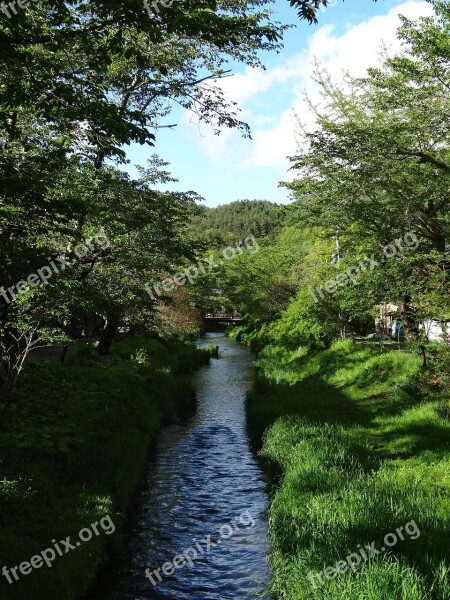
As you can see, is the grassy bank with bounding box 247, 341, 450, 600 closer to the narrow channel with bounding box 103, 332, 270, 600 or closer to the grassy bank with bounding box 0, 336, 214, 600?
the narrow channel with bounding box 103, 332, 270, 600

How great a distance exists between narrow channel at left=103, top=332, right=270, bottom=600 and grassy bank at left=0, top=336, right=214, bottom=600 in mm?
531

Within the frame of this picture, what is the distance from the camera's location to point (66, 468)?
9555 mm

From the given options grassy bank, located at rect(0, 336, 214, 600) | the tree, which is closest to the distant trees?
grassy bank, located at rect(0, 336, 214, 600)

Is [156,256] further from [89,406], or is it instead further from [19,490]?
[19,490]

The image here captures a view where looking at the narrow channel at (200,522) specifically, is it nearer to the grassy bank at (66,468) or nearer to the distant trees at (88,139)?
the grassy bank at (66,468)

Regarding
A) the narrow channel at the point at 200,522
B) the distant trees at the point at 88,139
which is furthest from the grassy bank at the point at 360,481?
the distant trees at the point at 88,139

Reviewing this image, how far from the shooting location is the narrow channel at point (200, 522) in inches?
298

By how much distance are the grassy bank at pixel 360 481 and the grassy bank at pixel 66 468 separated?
2959 millimetres

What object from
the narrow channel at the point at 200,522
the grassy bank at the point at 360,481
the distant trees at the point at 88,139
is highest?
the distant trees at the point at 88,139

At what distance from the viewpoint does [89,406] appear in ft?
40.2

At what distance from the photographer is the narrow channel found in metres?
7.56

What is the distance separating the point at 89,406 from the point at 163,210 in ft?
20.8

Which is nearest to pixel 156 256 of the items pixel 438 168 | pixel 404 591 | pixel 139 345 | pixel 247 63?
pixel 247 63

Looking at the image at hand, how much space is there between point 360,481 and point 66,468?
5.58 meters
